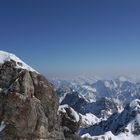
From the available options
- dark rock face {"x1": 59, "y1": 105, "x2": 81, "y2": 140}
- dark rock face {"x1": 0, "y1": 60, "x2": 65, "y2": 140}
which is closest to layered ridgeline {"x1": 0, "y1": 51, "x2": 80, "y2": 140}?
dark rock face {"x1": 0, "y1": 60, "x2": 65, "y2": 140}

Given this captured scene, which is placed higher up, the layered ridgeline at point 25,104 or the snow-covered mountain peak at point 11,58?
the snow-covered mountain peak at point 11,58

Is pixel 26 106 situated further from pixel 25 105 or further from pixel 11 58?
pixel 11 58

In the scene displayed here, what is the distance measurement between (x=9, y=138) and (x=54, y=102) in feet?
57.6

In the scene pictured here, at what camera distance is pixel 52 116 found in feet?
273

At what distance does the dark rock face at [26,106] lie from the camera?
71875mm

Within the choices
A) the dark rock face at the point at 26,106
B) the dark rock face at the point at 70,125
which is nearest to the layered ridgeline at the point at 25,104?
the dark rock face at the point at 26,106

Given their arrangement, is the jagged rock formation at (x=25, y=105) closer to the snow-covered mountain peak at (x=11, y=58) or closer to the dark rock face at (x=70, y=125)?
the snow-covered mountain peak at (x=11, y=58)

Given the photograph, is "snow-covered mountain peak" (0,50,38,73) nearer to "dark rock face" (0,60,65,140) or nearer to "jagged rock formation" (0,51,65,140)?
"jagged rock formation" (0,51,65,140)

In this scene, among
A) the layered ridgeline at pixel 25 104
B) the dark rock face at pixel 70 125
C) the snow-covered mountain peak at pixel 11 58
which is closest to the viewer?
the layered ridgeline at pixel 25 104

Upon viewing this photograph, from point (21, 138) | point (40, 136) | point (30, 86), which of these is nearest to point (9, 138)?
point (21, 138)

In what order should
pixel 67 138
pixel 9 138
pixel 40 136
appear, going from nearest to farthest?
1. pixel 9 138
2. pixel 40 136
3. pixel 67 138

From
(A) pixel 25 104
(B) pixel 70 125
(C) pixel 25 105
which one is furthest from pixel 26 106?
(B) pixel 70 125

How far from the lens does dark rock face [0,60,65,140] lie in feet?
236

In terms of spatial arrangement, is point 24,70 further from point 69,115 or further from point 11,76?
point 69,115
